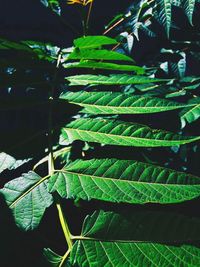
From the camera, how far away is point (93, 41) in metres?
1.16

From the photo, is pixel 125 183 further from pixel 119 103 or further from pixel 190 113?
pixel 190 113

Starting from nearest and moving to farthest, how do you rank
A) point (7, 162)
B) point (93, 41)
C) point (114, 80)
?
point (7, 162) < point (114, 80) < point (93, 41)

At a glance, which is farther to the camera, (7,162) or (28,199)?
(7,162)

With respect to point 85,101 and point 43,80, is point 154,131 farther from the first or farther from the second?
point 43,80

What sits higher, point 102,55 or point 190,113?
point 102,55

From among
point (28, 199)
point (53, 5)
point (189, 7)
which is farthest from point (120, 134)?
point (53, 5)

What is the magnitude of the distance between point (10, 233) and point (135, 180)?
0.28 meters

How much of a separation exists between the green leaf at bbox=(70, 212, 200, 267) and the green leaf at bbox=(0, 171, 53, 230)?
0.12 m

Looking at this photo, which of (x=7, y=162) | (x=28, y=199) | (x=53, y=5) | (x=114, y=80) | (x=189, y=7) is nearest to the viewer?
(x=28, y=199)

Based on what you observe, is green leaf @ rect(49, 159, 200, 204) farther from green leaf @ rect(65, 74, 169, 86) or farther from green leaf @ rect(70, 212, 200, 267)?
green leaf @ rect(65, 74, 169, 86)

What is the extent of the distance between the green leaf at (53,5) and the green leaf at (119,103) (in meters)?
0.92

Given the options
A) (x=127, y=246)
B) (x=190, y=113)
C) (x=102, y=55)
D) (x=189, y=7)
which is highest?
(x=189, y=7)

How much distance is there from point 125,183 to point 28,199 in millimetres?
220

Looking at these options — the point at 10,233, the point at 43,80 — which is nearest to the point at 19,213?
the point at 10,233
